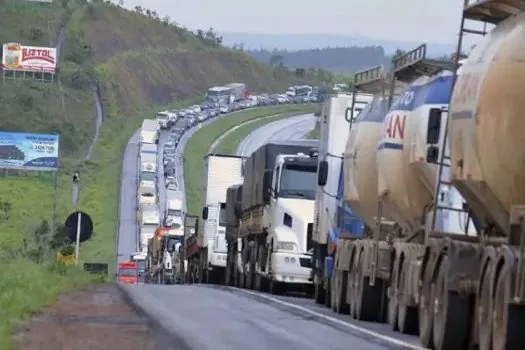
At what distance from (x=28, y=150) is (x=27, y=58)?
3591 cm

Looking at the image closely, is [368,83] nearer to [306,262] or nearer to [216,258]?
[306,262]

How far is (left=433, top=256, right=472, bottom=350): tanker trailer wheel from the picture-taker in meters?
17.2

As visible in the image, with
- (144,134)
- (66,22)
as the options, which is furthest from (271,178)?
(66,22)

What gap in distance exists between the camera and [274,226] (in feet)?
A: 123

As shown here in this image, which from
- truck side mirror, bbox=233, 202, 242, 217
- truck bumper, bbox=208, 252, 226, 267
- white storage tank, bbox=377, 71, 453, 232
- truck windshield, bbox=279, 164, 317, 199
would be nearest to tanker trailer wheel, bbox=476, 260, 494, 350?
white storage tank, bbox=377, 71, 453, 232

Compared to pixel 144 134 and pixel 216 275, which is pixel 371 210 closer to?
pixel 216 275

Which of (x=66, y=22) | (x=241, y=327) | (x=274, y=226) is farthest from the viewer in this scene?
(x=66, y=22)

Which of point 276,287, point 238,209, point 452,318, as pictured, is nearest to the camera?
point 452,318

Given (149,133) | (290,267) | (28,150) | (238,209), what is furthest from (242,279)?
(149,133)

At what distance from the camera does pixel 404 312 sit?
21.7m

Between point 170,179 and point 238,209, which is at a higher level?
point 170,179

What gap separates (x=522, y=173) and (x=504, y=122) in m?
0.53

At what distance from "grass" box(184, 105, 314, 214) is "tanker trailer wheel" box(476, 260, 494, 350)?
84257 mm

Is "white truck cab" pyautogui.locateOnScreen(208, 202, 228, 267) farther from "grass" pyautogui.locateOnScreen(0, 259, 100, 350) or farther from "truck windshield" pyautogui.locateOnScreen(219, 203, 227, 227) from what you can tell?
"grass" pyautogui.locateOnScreen(0, 259, 100, 350)
